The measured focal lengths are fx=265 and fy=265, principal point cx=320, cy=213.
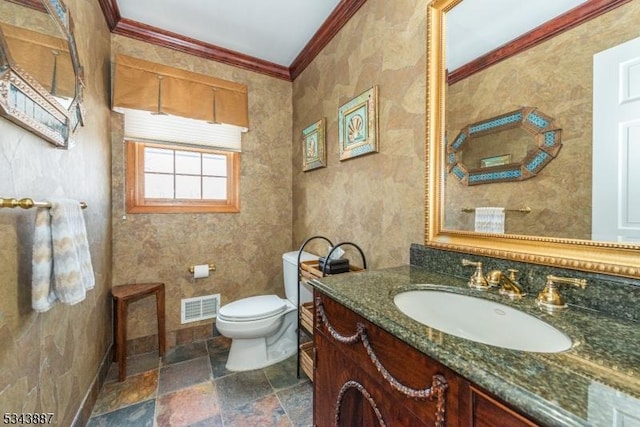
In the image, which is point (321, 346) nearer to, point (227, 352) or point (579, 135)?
point (579, 135)

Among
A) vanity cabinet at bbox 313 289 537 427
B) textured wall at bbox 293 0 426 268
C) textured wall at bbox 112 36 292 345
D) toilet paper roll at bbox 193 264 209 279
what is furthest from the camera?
toilet paper roll at bbox 193 264 209 279

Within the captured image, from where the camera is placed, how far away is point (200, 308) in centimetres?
226

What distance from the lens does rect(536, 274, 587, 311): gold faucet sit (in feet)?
2.43

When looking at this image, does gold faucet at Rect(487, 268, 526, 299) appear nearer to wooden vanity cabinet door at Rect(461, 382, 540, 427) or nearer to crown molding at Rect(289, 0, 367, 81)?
wooden vanity cabinet door at Rect(461, 382, 540, 427)

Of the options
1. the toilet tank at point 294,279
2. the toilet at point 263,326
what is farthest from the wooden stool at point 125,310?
the toilet tank at point 294,279

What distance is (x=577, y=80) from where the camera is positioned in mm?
801

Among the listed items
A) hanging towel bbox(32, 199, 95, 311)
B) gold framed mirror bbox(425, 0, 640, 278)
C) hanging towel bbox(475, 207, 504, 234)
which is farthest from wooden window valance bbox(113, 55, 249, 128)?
hanging towel bbox(475, 207, 504, 234)

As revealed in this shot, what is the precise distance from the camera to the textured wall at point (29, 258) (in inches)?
32.3

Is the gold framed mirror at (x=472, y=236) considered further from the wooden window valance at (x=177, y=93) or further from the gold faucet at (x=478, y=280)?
the wooden window valance at (x=177, y=93)

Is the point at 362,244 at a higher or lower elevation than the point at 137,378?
higher

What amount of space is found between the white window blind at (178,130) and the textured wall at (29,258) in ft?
0.57

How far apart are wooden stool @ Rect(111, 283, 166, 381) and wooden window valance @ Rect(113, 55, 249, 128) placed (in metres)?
1.32

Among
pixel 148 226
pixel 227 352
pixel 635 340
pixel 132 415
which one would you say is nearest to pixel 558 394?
pixel 635 340

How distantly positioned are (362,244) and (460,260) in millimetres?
659
